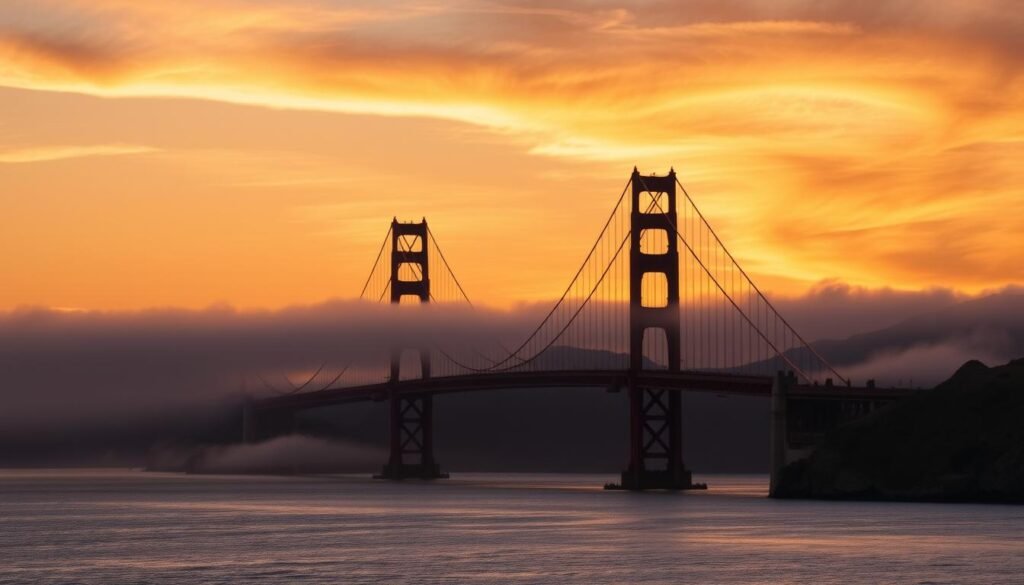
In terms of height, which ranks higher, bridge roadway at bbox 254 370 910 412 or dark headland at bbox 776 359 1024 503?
bridge roadway at bbox 254 370 910 412

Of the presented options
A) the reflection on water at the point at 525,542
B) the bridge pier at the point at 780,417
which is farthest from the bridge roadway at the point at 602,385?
the reflection on water at the point at 525,542

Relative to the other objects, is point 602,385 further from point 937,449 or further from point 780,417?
point 937,449

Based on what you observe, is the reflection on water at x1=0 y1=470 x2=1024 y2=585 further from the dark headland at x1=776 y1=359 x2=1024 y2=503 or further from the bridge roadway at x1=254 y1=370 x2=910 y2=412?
the bridge roadway at x1=254 y1=370 x2=910 y2=412

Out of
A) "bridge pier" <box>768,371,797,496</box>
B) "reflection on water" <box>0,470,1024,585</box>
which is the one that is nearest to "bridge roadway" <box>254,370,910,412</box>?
"bridge pier" <box>768,371,797,496</box>

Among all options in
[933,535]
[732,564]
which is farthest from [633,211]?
[732,564]

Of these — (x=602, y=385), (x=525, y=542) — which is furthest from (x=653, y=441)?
(x=525, y=542)

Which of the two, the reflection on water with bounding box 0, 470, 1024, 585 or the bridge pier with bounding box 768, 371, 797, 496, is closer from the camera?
the reflection on water with bounding box 0, 470, 1024, 585
